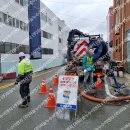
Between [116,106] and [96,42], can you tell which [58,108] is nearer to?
[116,106]

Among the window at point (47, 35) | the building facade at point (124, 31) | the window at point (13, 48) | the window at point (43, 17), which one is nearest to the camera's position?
the building facade at point (124, 31)

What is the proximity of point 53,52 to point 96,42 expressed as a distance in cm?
3800

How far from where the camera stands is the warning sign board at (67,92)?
7.99 metres

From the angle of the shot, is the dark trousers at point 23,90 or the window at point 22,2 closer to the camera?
the dark trousers at point 23,90

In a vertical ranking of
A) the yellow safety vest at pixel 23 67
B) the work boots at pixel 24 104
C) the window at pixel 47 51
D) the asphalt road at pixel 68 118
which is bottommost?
the asphalt road at pixel 68 118

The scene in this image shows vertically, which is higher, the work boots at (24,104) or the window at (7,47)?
the window at (7,47)

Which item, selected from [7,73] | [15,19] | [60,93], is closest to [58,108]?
[60,93]

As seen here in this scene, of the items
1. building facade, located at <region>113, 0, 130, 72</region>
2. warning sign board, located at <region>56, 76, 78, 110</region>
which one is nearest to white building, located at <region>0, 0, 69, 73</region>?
building facade, located at <region>113, 0, 130, 72</region>


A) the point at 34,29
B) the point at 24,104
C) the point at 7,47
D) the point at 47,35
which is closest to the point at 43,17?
the point at 47,35

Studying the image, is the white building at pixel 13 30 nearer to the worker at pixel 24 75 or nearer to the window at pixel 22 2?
the window at pixel 22 2

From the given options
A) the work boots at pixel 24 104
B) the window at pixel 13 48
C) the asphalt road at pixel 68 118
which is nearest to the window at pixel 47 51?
the window at pixel 13 48

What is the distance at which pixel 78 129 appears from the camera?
6.73 meters

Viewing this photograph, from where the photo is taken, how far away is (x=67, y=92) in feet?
26.8

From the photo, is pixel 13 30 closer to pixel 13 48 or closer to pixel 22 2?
pixel 13 48
